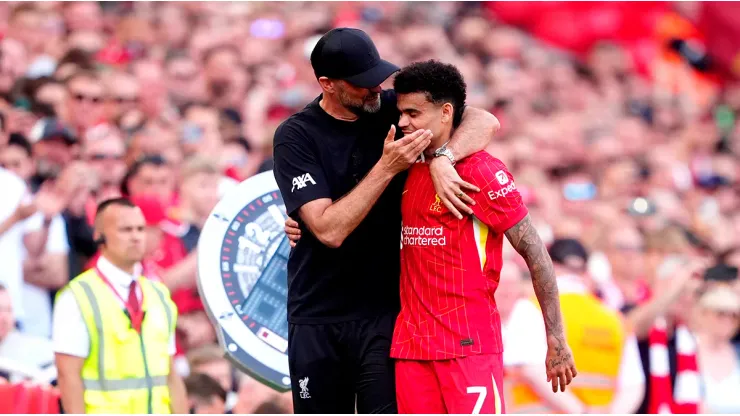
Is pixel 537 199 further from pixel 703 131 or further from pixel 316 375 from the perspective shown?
pixel 316 375

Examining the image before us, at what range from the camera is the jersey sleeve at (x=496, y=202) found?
556 cm

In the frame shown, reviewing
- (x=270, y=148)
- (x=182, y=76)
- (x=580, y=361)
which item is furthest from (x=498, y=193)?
(x=182, y=76)

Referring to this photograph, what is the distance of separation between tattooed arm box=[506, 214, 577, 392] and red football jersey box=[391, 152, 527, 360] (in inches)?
3.1

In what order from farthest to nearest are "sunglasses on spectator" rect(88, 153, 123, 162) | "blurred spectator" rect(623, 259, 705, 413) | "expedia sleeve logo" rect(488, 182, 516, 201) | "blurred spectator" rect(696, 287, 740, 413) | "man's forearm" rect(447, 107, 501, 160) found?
"sunglasses on spectator" rect(88, 153, 123, 162) → "blurred spectator" rect(696, 287, 740, 413) → "blurred spectator" rect(623, 259, 705, 413) → "man's forearm" rect(447, 107, 501, 160) → "expedia sleeve logo" rect(488, 182, 516, 201)

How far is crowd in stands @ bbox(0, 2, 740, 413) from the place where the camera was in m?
8.63

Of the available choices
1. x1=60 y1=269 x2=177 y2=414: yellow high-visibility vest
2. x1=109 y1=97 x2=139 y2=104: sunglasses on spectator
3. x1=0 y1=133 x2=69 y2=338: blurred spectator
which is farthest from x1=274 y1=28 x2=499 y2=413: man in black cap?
x1=109 y1=97 x2=139 y2=104: sunglasses on spectator

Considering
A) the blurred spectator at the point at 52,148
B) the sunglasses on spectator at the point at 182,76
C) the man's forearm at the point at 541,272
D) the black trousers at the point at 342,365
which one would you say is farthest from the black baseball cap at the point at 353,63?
the sunglasses on spectator at the point at 182,76

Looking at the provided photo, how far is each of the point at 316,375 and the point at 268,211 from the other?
4.82 ft

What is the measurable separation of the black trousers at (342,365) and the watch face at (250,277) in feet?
2.99

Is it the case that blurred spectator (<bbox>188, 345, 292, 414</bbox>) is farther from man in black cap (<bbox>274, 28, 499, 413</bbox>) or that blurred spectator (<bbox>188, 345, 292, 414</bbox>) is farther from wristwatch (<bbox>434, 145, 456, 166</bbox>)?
wristwatch (<bbox>434, 145, 456, 166</bbox>)

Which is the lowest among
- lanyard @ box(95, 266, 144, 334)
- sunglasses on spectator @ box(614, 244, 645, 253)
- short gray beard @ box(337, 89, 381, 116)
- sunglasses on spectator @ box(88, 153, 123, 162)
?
lanyard @ box(95, 266, 144, 334)

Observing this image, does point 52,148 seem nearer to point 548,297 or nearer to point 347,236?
point 347,236

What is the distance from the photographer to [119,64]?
1211cm

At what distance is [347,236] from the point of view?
225 inches
